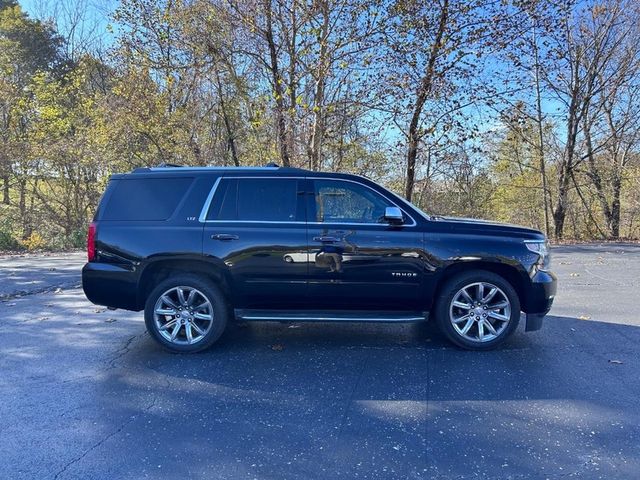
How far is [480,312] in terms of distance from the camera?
4.78 m

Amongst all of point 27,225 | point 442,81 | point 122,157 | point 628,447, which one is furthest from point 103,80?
point 628,447

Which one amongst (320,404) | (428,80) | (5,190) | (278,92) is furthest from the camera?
(5,190)

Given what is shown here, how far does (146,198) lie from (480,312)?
3663 mm

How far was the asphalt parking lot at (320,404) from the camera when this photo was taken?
9.37 ft

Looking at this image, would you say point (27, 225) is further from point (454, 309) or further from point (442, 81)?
point (454, 309)

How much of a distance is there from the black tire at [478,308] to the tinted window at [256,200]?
5.82ft

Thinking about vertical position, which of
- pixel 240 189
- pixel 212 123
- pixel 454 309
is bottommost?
pixel 454 309

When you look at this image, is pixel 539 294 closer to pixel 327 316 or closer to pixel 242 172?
pixel 327 316

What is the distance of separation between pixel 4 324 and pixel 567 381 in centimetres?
641

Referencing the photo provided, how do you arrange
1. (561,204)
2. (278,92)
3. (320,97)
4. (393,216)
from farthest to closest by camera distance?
(561,204) < (278,92) < (320,97) < (393,216)

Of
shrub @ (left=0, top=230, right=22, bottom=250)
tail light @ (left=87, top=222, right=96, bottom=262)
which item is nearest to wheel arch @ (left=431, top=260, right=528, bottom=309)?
tail light @ (left=87, top=222, right=96, bottom=262)

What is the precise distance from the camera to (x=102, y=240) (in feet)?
16.1

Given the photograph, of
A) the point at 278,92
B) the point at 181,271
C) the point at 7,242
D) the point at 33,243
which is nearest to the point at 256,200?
the point at 181,271

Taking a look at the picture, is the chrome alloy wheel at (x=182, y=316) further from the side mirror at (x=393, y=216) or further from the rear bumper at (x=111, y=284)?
the side mirror at (x=393, y=216)
